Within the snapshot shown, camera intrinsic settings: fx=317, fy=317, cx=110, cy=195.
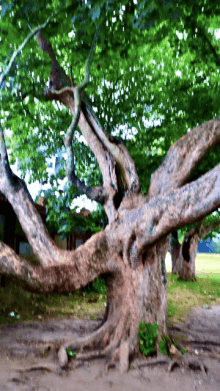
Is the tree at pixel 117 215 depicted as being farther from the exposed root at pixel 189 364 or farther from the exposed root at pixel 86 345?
the exposed root at pixel 189 364

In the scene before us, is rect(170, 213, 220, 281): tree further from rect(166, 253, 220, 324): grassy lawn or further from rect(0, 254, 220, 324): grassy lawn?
rect(0, 254, 220, 324): grassy lawn

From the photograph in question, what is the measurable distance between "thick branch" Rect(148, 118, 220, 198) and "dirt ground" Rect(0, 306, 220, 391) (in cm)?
282

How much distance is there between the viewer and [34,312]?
8141 millimetres

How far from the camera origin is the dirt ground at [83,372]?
4.17 metres

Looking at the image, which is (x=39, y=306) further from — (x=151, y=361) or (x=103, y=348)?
(x=151, y=361)

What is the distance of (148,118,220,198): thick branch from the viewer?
5473mm

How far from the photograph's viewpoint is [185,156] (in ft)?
18.5

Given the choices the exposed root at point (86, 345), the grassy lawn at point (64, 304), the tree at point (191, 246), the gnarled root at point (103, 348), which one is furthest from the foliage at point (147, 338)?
the tree at point (191, 246)

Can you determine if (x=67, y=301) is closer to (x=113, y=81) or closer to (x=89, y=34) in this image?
(x=113, y=81)

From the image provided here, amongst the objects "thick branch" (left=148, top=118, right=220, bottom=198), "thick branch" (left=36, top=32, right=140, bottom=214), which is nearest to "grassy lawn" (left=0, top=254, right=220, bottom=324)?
"thick branch" (left=36, top=32, right=140, bottom=214)

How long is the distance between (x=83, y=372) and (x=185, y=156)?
151 inches

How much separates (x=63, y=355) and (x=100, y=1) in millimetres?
5008

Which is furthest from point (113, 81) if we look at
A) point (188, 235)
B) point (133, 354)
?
point (188, 235)

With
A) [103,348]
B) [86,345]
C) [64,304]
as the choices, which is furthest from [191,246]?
[86,345]
